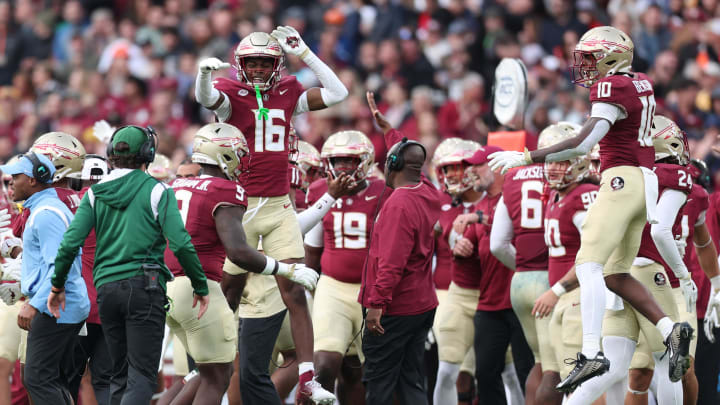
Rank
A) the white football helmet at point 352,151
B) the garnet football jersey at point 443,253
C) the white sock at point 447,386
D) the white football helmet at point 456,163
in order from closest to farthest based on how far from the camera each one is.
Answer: the white football helmet at point 352,151 → the white sock at point 447,386 → the white football helmet at point 456,163 → the garnet football jersey at point 443,253

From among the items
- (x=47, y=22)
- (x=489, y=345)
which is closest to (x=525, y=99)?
(x=489, y=345)

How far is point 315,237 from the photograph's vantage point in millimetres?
9289

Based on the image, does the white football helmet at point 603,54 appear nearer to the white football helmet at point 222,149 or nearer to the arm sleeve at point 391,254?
the arm sleeve at point 391,254

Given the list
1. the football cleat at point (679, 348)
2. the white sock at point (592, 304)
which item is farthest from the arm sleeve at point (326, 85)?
the football cleat at point (679, 348)

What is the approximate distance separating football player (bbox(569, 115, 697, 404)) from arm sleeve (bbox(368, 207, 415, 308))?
148 cm

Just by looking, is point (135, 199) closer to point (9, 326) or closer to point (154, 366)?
point (154, 366)

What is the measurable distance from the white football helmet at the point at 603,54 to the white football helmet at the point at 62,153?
3.75 m

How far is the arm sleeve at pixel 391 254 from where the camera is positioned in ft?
25.3

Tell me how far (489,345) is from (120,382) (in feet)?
10.3

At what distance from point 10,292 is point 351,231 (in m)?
2.64

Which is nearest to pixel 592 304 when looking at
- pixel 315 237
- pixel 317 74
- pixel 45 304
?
pixel 317 74

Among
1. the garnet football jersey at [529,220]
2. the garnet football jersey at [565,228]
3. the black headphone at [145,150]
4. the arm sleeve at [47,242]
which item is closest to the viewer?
the black headphone at [145,150]

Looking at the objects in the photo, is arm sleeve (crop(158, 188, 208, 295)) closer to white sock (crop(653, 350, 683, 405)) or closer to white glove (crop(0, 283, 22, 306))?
white glove (crop(0, 283, 22, 306))

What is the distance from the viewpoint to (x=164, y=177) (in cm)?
1029
